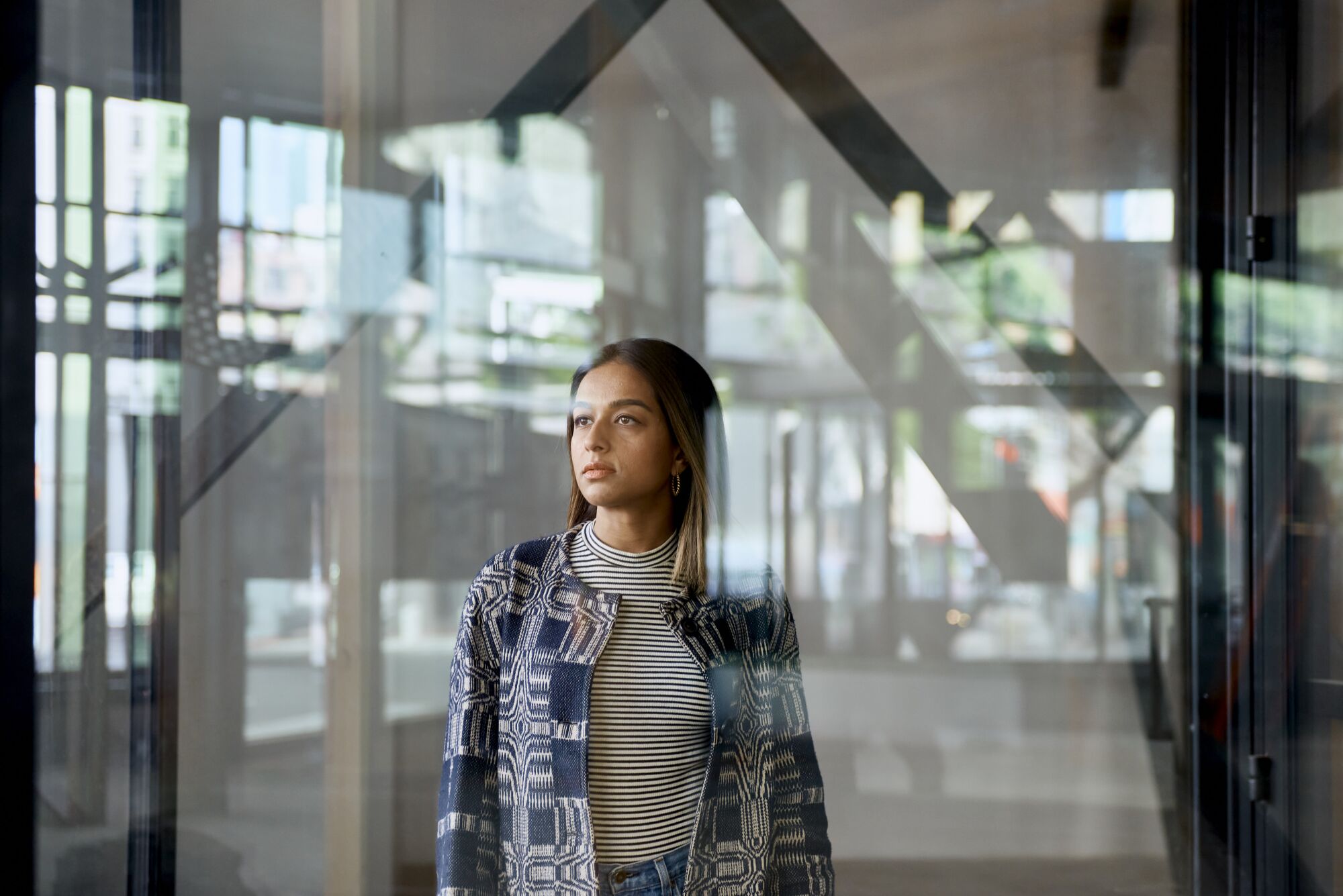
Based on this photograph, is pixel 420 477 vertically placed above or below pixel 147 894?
above

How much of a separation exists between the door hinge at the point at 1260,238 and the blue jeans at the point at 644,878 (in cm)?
142

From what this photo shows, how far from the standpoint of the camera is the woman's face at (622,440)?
1019mm

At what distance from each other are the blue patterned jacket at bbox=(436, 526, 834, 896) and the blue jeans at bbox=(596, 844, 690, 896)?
0.01m

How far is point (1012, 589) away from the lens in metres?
1.81

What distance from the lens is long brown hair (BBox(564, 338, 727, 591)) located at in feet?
3.35

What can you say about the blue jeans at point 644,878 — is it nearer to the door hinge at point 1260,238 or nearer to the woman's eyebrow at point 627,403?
the woman's eyebrow at point 627,403

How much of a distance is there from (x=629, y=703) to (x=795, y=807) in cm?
21

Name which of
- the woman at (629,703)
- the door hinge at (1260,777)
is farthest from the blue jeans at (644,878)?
the door hinge at (1260,777)

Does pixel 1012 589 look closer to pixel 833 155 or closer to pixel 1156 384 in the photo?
pixel 1156 384

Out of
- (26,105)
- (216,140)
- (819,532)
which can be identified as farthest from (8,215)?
(819,532)

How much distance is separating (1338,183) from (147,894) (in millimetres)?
2061

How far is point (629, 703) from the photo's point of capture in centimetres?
98

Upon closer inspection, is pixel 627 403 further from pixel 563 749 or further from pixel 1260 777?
pixel 1260 777

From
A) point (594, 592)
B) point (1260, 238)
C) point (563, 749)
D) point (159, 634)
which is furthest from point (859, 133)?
point (159, 634)
